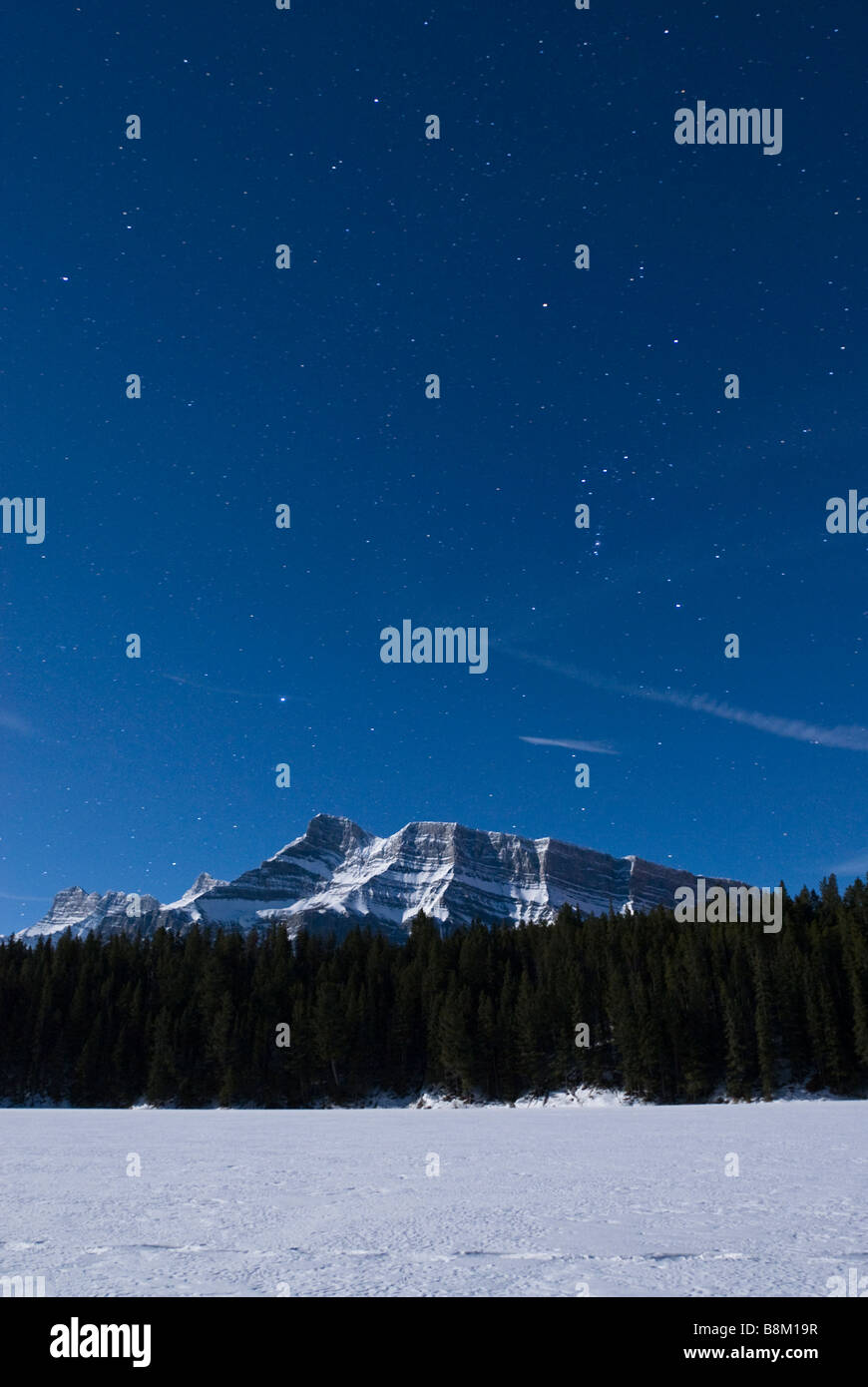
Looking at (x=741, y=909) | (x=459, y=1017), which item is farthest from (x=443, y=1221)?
(x=741, y=909)

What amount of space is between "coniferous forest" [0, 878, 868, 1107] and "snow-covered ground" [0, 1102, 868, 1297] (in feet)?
171

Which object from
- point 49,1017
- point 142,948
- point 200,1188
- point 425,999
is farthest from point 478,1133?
point 142,948

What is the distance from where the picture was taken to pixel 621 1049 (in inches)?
2894

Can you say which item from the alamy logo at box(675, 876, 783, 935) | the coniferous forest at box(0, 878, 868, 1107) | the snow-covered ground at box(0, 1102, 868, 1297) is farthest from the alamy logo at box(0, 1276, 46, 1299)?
the alamy logo at box(675, 876, 783, 935)

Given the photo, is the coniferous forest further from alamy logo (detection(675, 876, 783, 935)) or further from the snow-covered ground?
the snow-covered ground

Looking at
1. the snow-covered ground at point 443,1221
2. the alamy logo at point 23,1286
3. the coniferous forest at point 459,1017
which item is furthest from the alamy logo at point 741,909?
the alamy logo at point 23,1286
